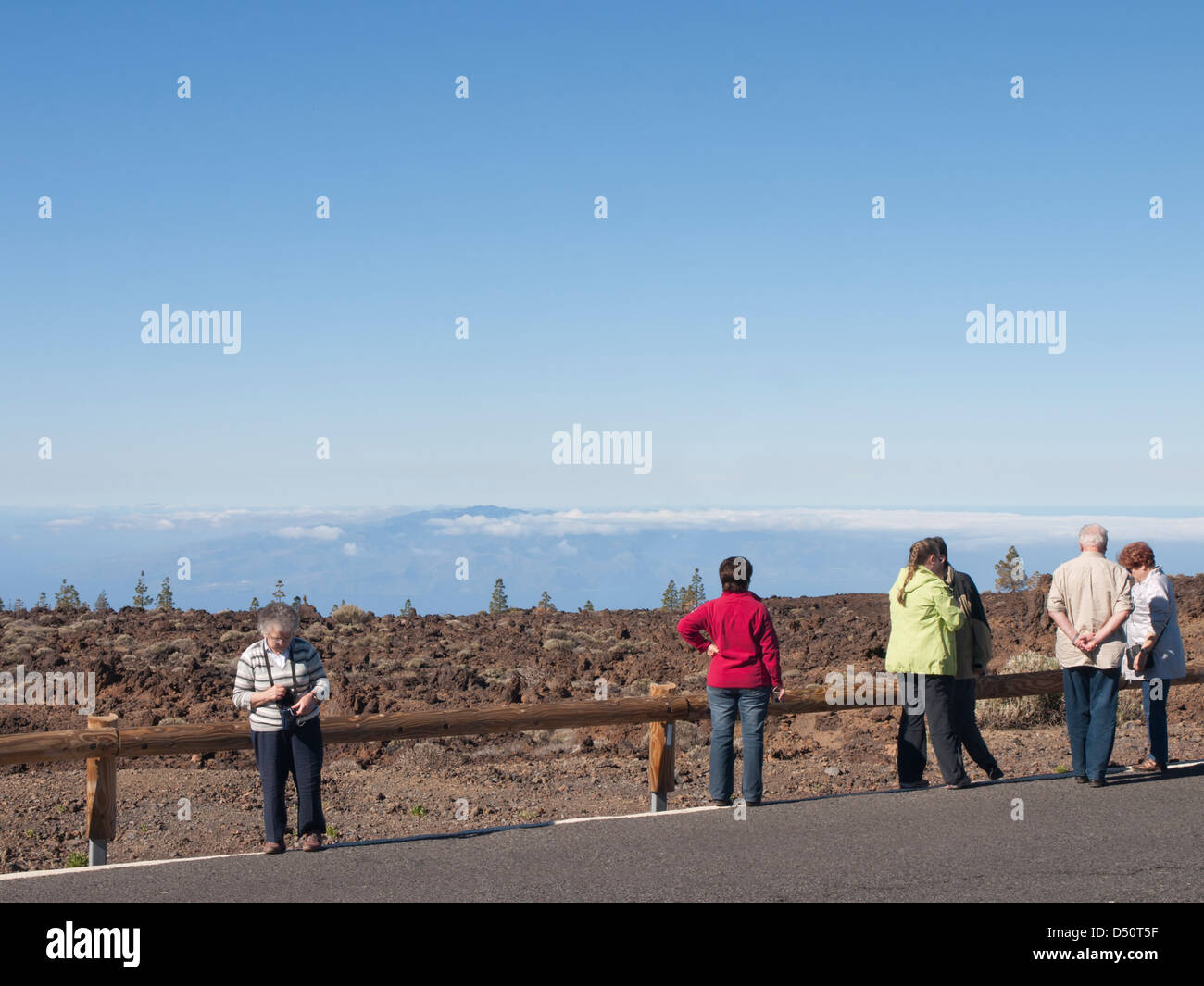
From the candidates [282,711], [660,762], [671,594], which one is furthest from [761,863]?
[671,594]

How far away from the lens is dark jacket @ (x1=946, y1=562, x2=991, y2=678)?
30.8 ft

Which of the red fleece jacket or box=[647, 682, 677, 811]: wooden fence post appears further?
box=[647, 682, 677, 811]: wooden fence post

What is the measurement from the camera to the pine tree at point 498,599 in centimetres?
3859

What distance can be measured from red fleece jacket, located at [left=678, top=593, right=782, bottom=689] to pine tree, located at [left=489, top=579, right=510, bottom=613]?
28.1 meters

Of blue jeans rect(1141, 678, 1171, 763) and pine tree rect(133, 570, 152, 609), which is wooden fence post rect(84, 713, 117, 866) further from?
pine tree rect(133, 570, 152, 609)

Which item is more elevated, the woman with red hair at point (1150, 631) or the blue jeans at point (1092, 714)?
the woman with red hair at point (1150, 631)

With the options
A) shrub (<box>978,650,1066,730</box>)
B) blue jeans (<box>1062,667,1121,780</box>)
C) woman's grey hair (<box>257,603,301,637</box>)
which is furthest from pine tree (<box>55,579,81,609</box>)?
blue jeans (<box>1062,667,1121,780</box>)

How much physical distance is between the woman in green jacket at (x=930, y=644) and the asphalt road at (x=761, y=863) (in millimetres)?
599

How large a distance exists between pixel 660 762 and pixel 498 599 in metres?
32.4

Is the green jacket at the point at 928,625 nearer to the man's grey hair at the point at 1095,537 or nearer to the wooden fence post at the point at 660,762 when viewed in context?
the man's grey hair at the point at 1095,537

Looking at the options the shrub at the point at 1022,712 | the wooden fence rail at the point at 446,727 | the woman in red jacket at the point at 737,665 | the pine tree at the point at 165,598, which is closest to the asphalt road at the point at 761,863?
the woman in red jacket at the point at 737,665
